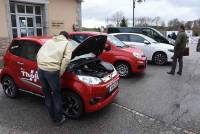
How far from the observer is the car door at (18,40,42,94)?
5062 mm

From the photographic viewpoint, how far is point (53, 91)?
431 centimetres

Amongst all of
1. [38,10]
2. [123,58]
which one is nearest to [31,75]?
[123,58]

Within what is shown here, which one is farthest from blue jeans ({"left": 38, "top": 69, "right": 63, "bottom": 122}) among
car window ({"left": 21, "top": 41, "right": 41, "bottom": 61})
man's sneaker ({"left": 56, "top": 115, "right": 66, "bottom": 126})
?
car window ({"left": 21, "top": 41, "right": 41, "bottom": 61})

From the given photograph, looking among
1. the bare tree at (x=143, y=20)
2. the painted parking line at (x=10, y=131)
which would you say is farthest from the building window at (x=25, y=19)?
the bare tree at (x=143, y=20)

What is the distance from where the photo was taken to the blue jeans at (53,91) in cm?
422

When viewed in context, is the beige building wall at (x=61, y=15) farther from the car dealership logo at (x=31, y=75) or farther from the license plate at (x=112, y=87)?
the license plate at (x=112, y=87)

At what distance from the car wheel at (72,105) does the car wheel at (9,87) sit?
1.67 metres

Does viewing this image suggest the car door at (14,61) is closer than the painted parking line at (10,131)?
No

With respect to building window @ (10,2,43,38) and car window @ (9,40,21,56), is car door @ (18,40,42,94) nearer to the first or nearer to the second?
car window @ (9,40,21,56)

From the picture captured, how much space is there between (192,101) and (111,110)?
211 centimetres

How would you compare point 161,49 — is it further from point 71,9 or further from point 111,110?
point 71,9

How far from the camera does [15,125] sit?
4.41 m

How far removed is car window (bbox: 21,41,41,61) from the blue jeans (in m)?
0.98

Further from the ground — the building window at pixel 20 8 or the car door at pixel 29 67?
the building window at pixel 20 8
